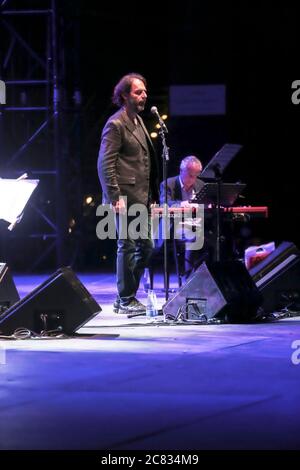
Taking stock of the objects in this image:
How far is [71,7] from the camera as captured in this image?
474 inches

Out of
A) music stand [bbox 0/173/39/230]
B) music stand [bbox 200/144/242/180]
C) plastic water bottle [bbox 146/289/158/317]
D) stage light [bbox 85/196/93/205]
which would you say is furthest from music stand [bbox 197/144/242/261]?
stage light [bbox 85/196/93/205]

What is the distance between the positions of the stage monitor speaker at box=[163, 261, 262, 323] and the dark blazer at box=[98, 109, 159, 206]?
1018mm

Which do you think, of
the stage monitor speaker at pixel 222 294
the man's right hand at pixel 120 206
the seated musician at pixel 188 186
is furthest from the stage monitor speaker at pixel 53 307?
the seated musician at pixel 188 186

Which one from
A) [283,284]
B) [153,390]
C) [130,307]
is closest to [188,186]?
[130,307]

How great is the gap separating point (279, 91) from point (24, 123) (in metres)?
4.14

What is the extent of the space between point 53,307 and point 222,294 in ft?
4.28

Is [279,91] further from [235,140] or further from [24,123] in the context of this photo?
[24,123]

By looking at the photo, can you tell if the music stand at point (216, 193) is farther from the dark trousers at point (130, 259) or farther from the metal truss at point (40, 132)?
the metal truss at point (40, 132)

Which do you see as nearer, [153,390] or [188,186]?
[153,390]

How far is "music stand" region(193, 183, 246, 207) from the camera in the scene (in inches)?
274

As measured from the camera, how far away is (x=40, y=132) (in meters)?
11.4

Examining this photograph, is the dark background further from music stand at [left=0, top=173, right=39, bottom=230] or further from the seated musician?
music stand at [left=0, top=173, right=39, bottom=230]

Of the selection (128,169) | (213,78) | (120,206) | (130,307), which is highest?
(213,78)

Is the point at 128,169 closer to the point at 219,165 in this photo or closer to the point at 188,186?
the point at 219,165
